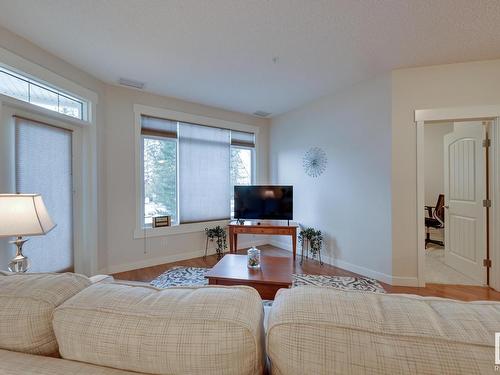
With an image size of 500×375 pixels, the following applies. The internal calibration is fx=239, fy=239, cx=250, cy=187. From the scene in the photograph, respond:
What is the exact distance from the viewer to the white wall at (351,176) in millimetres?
2992

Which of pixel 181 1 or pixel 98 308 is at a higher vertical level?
pixel 181 1

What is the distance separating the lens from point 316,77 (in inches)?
121

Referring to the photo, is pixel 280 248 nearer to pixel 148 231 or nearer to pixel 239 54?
pixel 148 231

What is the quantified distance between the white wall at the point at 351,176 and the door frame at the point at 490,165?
0.32 m

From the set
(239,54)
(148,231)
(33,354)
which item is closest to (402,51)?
(239,54)

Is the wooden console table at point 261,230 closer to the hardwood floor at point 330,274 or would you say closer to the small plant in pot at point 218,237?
the small plant in pot at point 218,237

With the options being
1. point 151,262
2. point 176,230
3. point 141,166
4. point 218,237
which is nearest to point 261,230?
point 218,237

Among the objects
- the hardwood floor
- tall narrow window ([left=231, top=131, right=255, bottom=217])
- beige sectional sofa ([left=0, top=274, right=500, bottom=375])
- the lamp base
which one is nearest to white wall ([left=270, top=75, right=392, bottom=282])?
the hardwood floor

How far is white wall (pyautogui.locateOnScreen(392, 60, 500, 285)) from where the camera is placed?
2748 mm

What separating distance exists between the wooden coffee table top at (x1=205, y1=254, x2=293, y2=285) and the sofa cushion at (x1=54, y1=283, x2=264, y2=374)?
1543 millimetres

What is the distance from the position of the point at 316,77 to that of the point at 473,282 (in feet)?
10.5

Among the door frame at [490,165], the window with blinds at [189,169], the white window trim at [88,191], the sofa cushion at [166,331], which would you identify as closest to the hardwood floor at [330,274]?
the door frame at [490,165]

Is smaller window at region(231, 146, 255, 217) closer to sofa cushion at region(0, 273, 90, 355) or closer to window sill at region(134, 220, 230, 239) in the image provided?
window sill at region(134, 220, 230, 239)

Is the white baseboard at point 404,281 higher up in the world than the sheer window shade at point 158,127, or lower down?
lower down
